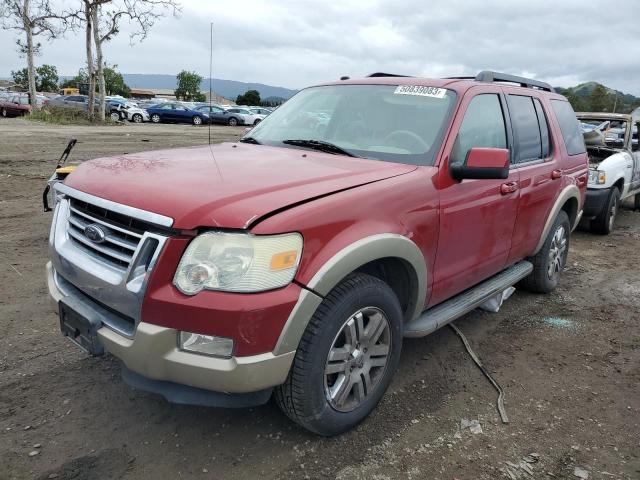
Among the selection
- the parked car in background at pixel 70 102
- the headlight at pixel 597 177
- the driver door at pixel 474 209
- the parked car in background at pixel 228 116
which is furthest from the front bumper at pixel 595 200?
the parked car in background at pixel 70 102

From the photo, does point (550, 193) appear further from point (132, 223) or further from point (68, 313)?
point (68, 313)

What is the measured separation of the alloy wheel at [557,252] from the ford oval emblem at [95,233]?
3.92 meters

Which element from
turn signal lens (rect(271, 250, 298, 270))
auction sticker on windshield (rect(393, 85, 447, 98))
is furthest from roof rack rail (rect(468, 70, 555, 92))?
turn signal lens (rect(271, 250, 298, 270))

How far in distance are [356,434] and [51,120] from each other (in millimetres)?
28582

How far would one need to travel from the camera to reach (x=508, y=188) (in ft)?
12.1

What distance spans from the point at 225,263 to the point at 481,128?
2245 millimetres

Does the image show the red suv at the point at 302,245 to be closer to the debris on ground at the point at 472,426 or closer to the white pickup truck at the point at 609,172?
the debris on ground at the point at 472,426

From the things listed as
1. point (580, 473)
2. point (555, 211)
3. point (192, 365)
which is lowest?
point (580, 473)

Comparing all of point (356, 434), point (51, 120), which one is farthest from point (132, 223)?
point (51, 120)

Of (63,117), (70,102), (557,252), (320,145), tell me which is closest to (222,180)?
(320,145)

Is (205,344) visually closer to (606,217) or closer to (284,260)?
(284,260)

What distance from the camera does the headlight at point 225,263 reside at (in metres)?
2.16

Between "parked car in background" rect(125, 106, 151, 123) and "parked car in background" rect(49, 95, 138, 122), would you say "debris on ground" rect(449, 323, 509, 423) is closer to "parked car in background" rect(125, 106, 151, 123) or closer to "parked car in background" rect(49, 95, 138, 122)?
"parked car in background" rect(49, 95, 138, 122)

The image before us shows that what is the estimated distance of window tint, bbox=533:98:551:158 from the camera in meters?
4.43
